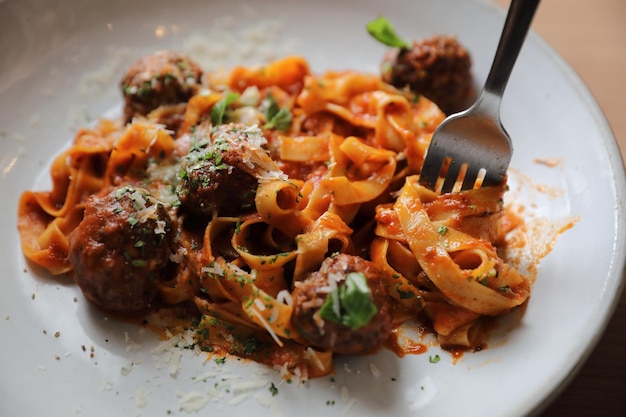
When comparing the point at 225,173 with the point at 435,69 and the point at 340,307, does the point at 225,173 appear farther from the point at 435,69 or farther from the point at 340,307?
the point at 435,69

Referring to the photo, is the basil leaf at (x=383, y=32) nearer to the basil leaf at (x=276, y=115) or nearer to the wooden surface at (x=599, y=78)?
the basil leaf at (x=276, y=115)

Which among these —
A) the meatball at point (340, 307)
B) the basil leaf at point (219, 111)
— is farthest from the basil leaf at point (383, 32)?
the meatball at point (340, 307)

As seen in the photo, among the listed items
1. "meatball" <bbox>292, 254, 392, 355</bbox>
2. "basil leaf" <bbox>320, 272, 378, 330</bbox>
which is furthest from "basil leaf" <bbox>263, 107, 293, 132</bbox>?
"basil leaf" <bbox>320, 272, 378, 330</bbox>

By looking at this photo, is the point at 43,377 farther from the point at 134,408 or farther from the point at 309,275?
the point at 309,275

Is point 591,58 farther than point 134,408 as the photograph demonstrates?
Yes

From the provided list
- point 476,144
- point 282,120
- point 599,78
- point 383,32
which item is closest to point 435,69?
point 383,32

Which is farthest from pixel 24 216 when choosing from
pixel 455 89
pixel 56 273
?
pixel 455 89
